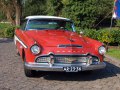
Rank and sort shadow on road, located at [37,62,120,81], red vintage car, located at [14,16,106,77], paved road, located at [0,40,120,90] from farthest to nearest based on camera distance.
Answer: shadow on road, located at [37,62,120,81] → red vintage car, located at [14,16,106,77] → paved road, located at [0,40,120,90]

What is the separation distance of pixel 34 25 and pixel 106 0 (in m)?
A: 16.6

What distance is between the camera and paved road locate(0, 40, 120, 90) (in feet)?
24.8

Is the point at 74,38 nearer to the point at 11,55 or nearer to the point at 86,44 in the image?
the point at 86,44

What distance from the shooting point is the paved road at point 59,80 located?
756cm

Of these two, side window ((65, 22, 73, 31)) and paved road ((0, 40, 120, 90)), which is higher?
side window ((65, 22, 73, 31))

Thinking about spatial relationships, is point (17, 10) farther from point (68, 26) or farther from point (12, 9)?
point (68, 26)

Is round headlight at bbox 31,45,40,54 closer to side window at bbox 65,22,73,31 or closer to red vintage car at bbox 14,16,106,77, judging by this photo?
red vintage car at bbox 14,16,106,77

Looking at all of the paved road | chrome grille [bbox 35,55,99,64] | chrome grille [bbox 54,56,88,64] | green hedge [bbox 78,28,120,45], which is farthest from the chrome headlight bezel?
green hedge [bbox 78,28,120,45]

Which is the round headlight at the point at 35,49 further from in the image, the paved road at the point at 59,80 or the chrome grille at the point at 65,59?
the paved road at the point at 59,80

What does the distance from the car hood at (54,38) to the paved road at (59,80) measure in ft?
3.06

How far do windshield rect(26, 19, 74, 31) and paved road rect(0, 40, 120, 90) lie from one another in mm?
1295

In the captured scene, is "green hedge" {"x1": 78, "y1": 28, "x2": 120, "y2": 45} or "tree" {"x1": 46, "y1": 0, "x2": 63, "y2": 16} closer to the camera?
"green hedge" {"x1": 78, "y1": 28, "x2": 120, "y2": 45}

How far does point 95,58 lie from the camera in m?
8.27

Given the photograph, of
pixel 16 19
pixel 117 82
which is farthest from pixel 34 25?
pixel 16 19
